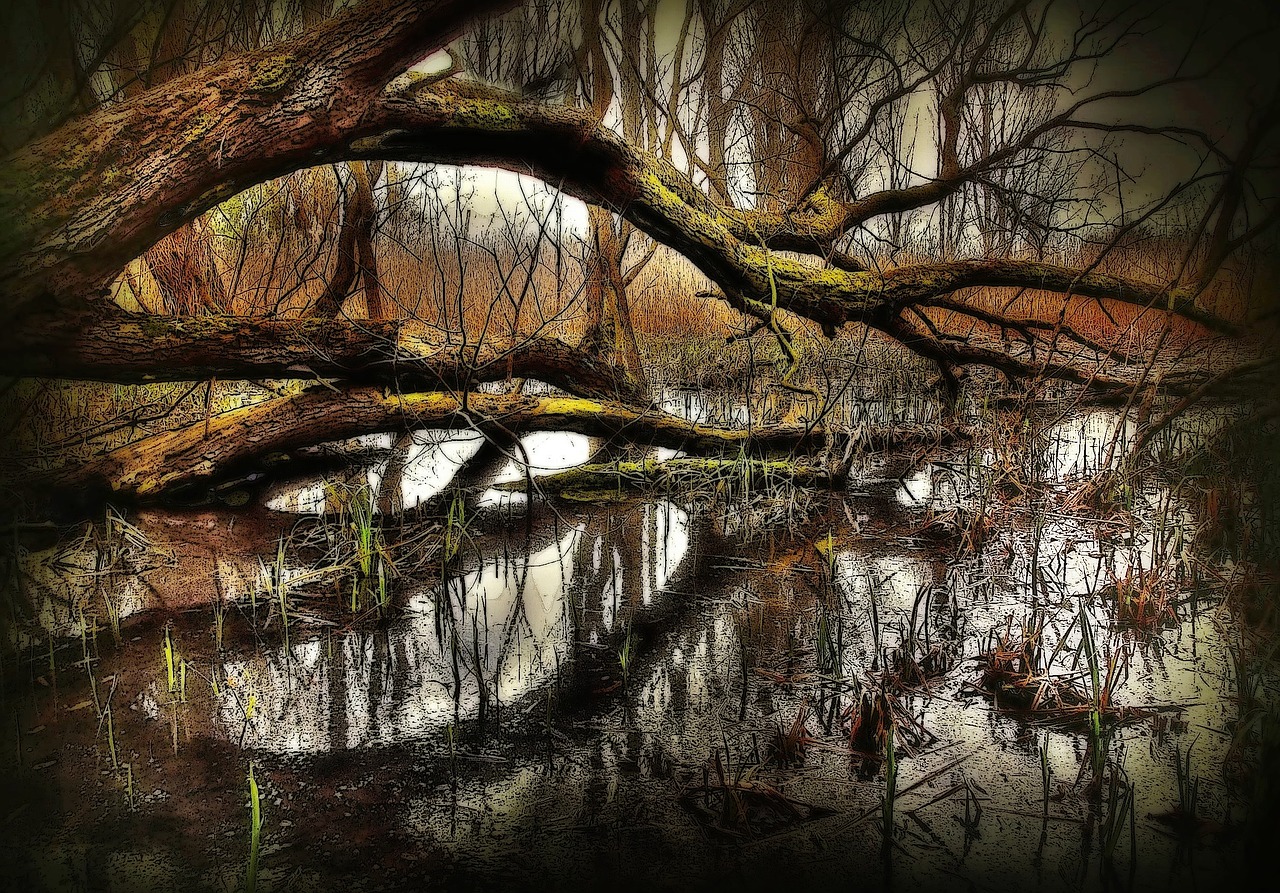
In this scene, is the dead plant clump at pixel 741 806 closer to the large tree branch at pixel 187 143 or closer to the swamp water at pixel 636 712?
the swamp water at pixel 636 712

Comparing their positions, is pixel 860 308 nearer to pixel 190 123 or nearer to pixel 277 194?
pixel 190 123

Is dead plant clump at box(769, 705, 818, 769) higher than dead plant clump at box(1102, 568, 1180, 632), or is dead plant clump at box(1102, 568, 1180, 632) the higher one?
dead plant clump at box(1102, 568, 1180, 632)

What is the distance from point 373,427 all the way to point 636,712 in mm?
2970

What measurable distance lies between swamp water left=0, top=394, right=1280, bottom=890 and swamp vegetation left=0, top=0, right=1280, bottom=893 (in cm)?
1

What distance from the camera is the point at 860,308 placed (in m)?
3.99

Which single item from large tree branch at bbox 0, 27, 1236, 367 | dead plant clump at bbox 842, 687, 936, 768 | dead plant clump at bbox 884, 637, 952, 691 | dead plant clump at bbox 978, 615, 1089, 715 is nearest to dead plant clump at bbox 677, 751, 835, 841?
dead plant clump at bbox 842, 687, 936, 768

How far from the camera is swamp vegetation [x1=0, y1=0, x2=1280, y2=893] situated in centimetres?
142

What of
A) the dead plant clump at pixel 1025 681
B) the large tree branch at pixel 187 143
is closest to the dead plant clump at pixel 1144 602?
the dead plant clump at pixel 1025 681

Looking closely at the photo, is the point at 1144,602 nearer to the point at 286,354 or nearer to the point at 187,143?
the point at 187,143

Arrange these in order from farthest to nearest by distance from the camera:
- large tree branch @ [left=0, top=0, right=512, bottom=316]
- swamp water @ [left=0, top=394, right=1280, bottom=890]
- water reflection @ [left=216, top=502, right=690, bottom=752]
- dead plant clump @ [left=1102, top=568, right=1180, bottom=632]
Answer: large tree branch @ [left=0, top=0, right=512, bottom=316], dead plant clump @ [left=1102, top=568, right=1180, bottom=632], water reflection @ [left=216, top=502, right=690, bottom=752], swamp water @ [left=0, top=394, right=1280, bottom=890]

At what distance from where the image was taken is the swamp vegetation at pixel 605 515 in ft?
4.66

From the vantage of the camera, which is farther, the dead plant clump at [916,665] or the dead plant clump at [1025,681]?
the dead plant clump at [916,665]

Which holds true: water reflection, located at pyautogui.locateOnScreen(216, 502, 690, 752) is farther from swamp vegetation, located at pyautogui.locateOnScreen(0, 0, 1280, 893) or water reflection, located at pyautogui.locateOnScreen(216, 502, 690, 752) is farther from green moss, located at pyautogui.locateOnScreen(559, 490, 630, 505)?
green moss, located at pyautogui.locateOnScreen(559, 490, 630, 505)

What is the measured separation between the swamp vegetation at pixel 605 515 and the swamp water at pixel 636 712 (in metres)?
0.01
